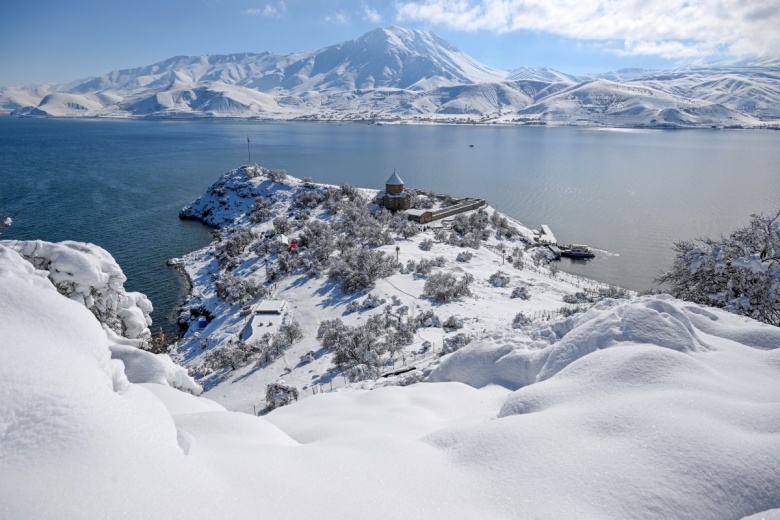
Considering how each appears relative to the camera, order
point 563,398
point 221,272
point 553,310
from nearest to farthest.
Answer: point 563,398 < point 553,310 < point 221,272

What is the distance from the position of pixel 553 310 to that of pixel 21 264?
23851 millimetres

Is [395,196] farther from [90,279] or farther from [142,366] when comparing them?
[142,366]

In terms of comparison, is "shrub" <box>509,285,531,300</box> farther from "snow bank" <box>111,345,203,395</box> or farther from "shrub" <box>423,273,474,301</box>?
"snow bank" <box>111,345,203,395</box>

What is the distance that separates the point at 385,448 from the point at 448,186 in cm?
6804

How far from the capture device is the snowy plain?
4.04 metres

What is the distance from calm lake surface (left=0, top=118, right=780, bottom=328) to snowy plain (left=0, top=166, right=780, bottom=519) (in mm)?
28059

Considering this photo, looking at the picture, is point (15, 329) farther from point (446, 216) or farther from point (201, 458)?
point (446, 216)

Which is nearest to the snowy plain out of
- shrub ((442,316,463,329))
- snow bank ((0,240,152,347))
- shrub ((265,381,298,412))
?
snow bank ((0,240,152,347))

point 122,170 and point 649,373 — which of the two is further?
point 122,170

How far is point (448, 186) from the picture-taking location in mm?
71938

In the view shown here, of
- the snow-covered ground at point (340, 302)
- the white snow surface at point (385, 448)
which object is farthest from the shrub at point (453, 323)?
the white snow surface at point (385, 448)

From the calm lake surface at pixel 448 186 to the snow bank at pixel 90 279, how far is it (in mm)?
21336

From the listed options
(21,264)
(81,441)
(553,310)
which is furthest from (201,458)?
(553,310)

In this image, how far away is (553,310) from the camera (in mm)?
24344
